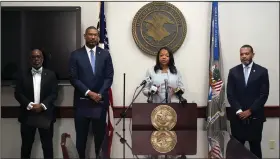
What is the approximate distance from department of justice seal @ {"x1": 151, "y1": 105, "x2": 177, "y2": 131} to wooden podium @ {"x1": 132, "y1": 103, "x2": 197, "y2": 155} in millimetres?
32

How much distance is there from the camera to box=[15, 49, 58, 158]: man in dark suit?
11.4 ft

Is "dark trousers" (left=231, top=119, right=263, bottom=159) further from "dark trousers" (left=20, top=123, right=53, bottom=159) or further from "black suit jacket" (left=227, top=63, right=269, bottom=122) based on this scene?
"dark trousers" (left=20, top=123, right=53, bottom=159)

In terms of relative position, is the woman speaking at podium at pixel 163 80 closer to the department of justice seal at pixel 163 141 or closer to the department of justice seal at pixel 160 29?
the department of justice seal at pixel 160 29

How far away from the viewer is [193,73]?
3979 mm

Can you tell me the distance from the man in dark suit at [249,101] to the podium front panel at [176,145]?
3.18 ft

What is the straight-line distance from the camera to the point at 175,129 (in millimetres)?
2748

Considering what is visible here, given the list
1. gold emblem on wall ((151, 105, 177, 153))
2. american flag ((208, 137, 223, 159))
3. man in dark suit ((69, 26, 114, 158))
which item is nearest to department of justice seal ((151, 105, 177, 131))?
gold emblem on wall ((151, 105, 177, 153))

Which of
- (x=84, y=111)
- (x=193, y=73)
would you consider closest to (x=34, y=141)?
(x=84, y=111)

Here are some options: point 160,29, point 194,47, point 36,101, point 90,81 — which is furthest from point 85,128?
point 194,47

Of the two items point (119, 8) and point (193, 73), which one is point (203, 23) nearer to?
point (193, 73)

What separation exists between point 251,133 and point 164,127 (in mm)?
1237

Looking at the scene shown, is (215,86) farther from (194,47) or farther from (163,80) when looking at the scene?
(163,80)

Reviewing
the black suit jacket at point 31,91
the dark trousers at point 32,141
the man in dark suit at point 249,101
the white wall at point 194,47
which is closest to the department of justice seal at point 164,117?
the man in dark suit at point 249,101

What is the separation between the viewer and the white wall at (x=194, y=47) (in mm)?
3914
